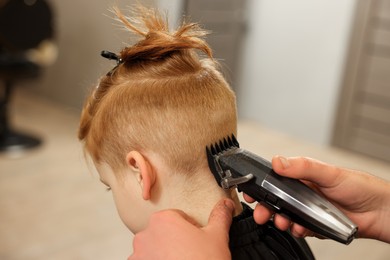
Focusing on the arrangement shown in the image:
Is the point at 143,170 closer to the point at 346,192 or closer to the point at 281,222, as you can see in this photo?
the point at 281,222

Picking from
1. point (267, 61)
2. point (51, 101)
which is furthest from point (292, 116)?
point (51, 101)

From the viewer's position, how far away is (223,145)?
2.61 ft

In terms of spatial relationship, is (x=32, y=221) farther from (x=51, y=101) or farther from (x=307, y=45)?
(x=307, y=45)

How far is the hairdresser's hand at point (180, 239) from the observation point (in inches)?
27.3

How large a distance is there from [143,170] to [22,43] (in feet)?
6.43

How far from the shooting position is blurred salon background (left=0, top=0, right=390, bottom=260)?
234cm

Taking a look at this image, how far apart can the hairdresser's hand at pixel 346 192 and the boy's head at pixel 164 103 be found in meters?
0.12

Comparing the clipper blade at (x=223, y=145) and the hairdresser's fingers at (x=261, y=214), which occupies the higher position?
the clipper blade at (x=223, y=145)

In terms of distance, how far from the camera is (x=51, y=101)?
352 centimetres

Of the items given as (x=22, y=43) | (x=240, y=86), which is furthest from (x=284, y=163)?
(x=240, y=86)

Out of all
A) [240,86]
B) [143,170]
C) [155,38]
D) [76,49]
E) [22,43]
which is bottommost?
[240,86]

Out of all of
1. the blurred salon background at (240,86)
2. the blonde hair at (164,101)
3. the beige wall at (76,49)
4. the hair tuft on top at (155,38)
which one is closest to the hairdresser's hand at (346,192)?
the blonde hair at (164,101)

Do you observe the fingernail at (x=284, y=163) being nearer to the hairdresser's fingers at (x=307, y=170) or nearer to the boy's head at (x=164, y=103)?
the hairdresser's fingers at (x=307, y=170)

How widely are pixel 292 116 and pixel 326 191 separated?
7.59 feet
